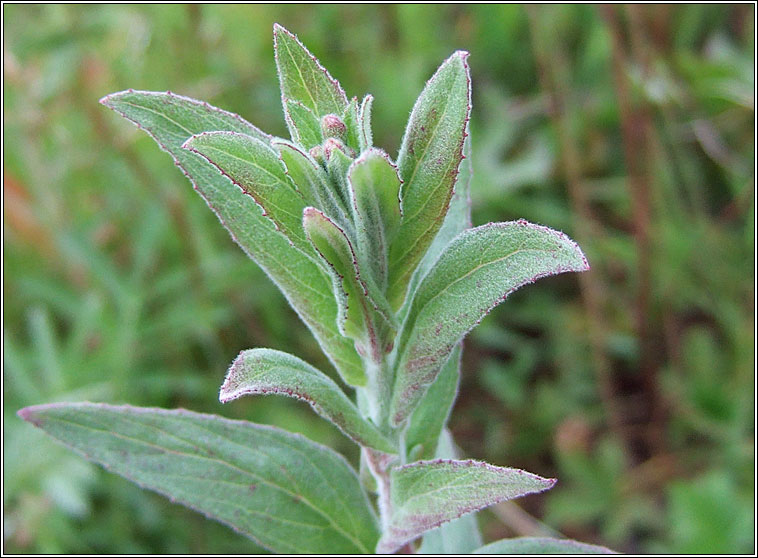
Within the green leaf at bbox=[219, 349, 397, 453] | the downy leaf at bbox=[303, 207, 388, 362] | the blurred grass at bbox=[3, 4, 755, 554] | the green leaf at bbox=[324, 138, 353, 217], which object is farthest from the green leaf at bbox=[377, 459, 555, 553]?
the blurred grass at bbox=[3, 4, 755, 554]

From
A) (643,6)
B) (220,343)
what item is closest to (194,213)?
(220,343)

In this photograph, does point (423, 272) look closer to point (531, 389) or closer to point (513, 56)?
point (531, 389)

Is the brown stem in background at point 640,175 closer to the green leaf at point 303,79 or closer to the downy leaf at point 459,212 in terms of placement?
the downy leaf at point 459,212

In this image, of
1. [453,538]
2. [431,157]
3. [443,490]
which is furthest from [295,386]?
[453,538]

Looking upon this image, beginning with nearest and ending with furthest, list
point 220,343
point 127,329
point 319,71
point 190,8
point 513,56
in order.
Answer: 1. point 319,71
2. point 127,329
3. point 220,343
4. point 190,8
5. point 513,56

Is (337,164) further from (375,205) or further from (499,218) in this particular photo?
(499,218)

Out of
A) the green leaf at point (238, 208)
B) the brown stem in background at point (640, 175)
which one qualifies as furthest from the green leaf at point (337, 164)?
the brown stem in background at point (640, 175)
